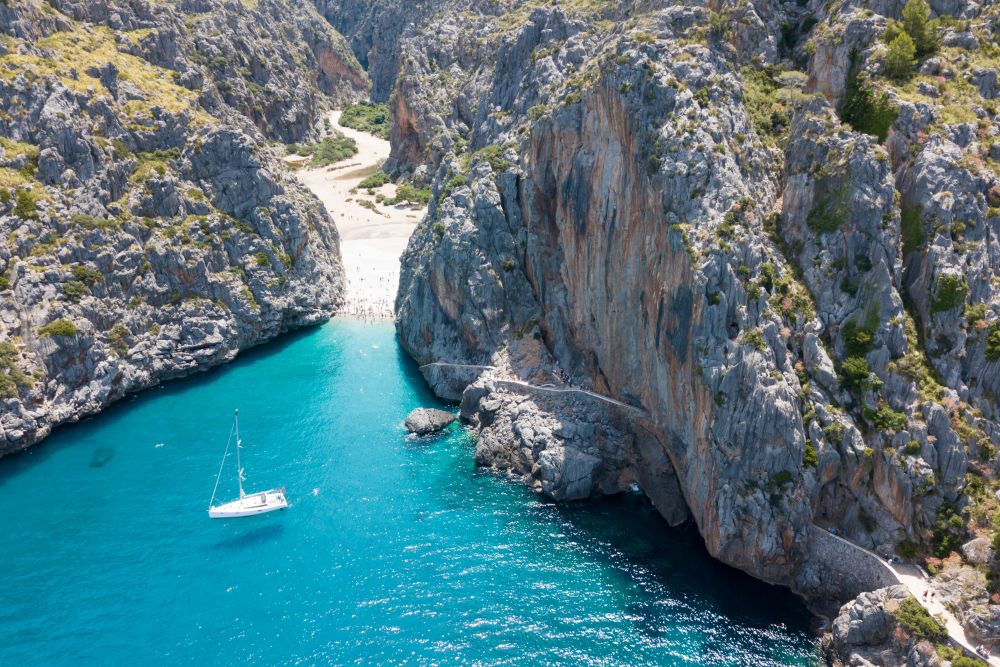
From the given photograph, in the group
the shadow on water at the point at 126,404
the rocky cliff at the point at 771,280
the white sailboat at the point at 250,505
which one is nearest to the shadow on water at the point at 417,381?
the rocky cliff at the point at 771,280

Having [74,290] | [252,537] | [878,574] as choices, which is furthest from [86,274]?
[878,574]

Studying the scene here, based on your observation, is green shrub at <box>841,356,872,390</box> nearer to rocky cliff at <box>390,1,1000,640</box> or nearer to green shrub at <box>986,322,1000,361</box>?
rocky cliff at <box>390,1,1000,640</box>

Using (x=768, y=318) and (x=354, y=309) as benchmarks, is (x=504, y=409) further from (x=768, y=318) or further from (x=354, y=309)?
(x=354, y=309)

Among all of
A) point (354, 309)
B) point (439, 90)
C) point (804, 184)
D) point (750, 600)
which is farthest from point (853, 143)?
point (439, 90)

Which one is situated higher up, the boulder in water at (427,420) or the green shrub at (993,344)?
the green shrub at (993,344)

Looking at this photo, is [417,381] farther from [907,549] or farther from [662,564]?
[907,549]

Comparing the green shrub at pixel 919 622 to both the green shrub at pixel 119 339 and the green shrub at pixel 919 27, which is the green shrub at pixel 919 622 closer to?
the green shrub at pixel 919 27

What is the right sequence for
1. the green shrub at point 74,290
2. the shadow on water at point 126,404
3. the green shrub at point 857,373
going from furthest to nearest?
the green shrub at point 74,290, the shadow on water at point 126,404, the green shrub at point 857,373
